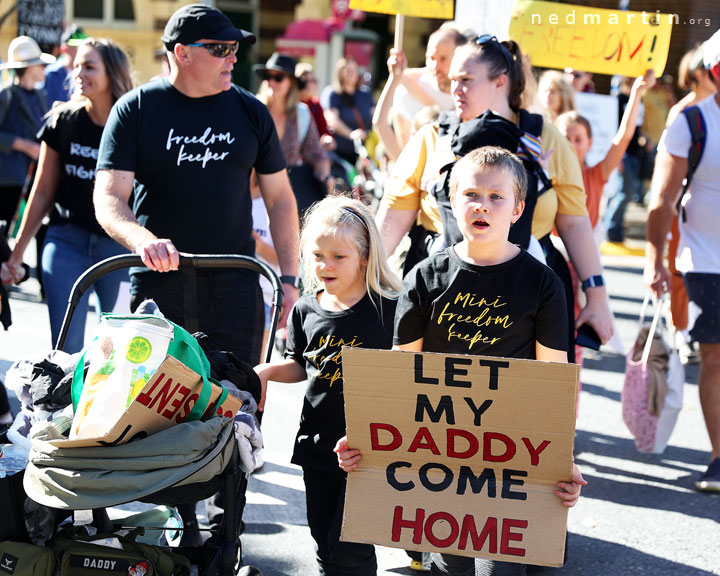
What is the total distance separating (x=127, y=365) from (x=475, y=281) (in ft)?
3.51

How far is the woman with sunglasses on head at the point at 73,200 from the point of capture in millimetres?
4816

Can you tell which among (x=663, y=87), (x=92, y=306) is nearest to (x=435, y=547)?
(x=92, y=306)

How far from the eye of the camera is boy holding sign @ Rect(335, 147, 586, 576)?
3.09m

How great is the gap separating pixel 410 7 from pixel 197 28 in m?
1.93

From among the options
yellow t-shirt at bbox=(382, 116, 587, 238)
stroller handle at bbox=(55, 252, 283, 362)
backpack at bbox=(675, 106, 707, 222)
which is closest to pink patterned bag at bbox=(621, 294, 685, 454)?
backpack at bbox=(675, 106, 707, 222)

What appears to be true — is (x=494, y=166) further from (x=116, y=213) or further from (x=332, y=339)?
(x=116, y=213)

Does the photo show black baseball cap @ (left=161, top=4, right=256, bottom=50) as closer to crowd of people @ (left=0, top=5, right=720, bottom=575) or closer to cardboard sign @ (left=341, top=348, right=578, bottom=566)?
crowd of people @ (left=0, top=5, right=720, bottom=575)

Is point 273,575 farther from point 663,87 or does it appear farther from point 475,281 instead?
point 663,87

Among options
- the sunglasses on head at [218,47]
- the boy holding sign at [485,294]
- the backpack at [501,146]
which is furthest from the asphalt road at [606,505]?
the sunglasses on head at [218,47]

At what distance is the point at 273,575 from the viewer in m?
3.95

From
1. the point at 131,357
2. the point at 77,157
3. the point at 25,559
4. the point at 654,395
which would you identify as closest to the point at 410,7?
the point at 77,157

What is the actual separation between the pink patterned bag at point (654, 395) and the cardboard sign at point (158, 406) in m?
3.02

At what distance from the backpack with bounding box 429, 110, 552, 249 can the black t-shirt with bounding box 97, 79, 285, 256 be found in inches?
33.0
